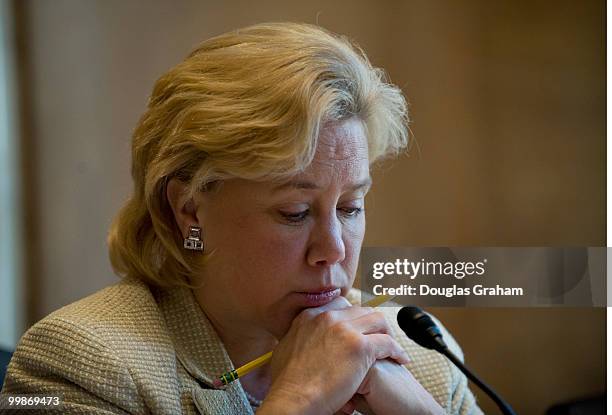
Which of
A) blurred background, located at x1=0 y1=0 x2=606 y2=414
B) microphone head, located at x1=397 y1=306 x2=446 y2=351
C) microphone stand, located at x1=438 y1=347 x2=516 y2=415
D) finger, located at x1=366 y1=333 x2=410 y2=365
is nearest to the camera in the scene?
microphone stand, located at x1=438 y1=347 x2=516 y2=415

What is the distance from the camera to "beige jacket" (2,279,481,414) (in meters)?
1.21

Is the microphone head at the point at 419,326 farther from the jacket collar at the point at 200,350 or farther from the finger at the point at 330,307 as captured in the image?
the jacket collar at the point at 200,350

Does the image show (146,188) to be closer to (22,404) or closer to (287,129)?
(287,129)

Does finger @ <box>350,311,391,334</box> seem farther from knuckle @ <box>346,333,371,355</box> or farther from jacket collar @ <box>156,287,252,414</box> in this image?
jacket collar @ <box>156,287,252,414</box>

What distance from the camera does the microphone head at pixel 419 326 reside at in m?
1.21

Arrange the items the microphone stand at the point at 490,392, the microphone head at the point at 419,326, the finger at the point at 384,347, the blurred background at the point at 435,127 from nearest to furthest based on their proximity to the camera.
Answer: the microphone stand at the point at 490,392 → the microphone head at the point at 419,326 → the finger at the point at 384,347 → the blurred background at the point at 435,127

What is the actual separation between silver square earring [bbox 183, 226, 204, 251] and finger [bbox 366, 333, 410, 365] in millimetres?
335

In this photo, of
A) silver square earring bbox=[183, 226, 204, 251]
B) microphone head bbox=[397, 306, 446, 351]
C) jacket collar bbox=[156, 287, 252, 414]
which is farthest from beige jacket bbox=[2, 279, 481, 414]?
microphone head bbox=[397, 306, 446, 351]

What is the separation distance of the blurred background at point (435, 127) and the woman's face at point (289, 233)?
501mm

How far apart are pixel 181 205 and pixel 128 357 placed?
0.92 ft

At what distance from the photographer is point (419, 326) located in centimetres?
124

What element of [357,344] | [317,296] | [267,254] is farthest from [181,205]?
[357,344]

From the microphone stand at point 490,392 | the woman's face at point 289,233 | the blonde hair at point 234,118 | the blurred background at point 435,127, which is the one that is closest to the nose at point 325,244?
the woman's face at point 289,233

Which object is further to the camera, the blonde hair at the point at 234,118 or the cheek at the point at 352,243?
the cheek at the point at 352,243
